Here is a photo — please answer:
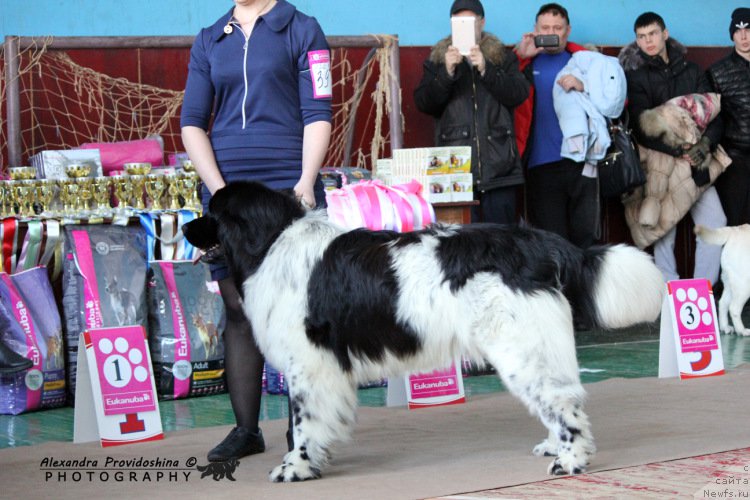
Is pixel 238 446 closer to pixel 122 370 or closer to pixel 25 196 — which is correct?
pixel 122 370

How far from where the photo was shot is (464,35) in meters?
6.33

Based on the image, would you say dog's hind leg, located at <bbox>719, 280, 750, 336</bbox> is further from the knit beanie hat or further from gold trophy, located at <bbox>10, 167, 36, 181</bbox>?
gold trophy, located at <bbox>10, 167, 36, 181</bbox>

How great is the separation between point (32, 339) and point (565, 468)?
9.59ft

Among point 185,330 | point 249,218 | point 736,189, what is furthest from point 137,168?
point 736,189

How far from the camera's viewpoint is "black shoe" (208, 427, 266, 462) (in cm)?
393

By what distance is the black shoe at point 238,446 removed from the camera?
12.9 feet

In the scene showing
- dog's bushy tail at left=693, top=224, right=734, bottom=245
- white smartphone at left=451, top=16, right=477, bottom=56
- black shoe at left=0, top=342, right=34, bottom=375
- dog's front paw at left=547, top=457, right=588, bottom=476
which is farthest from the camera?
dog's bushy tail at left=693, top=224, right=734, bottom=245

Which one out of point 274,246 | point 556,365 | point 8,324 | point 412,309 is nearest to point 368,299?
point 412,309

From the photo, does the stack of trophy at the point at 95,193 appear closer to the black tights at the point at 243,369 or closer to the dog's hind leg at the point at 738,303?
the black tights at the point at 243,369

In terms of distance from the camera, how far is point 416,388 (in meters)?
5.00

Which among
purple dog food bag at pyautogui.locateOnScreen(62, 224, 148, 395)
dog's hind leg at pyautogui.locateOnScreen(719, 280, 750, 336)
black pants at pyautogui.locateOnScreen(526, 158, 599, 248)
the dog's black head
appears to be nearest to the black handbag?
black pants at pyautogui.locateOnScreen(526, 158, 599, 248)

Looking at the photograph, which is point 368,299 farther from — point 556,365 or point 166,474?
point 166,474

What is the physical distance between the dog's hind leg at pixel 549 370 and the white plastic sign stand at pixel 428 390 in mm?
1530

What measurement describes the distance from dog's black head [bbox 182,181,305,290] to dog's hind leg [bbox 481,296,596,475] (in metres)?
0.80
